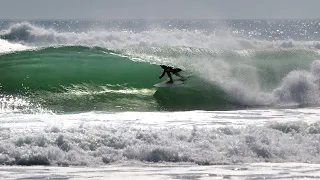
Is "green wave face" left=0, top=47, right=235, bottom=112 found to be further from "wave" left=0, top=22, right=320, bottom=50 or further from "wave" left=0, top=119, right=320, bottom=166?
"wave" left=0, top=22, right=320, bottom=50

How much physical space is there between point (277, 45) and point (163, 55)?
16172mm

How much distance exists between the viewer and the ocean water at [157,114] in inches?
354

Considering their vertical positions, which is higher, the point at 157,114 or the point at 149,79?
the point at 149,79

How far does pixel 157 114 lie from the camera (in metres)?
14.1

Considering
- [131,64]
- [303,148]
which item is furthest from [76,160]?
[131,64]

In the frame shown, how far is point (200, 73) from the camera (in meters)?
18.6

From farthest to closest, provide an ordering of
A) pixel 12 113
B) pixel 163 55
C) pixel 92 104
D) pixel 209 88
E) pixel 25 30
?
pixel 25 30 < pixel 163 55 < pixel 209 88 < pixel 92 104 < pixel 12 113

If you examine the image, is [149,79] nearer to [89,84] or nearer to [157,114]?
[89,84]

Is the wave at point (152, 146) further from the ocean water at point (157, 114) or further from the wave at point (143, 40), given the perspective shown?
the wave at point (143, 40)

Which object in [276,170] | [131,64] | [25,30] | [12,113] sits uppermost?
[25,30]

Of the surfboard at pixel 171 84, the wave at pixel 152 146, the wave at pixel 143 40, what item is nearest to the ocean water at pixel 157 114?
the wave at pixel 152 146

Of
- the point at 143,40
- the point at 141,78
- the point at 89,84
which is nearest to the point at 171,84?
the point at 141,78

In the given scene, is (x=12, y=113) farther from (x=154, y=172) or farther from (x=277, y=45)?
(x=277, y=45)

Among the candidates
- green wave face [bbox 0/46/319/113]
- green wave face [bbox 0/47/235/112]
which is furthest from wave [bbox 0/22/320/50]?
green wave face [bbox 0/47/235/112]
